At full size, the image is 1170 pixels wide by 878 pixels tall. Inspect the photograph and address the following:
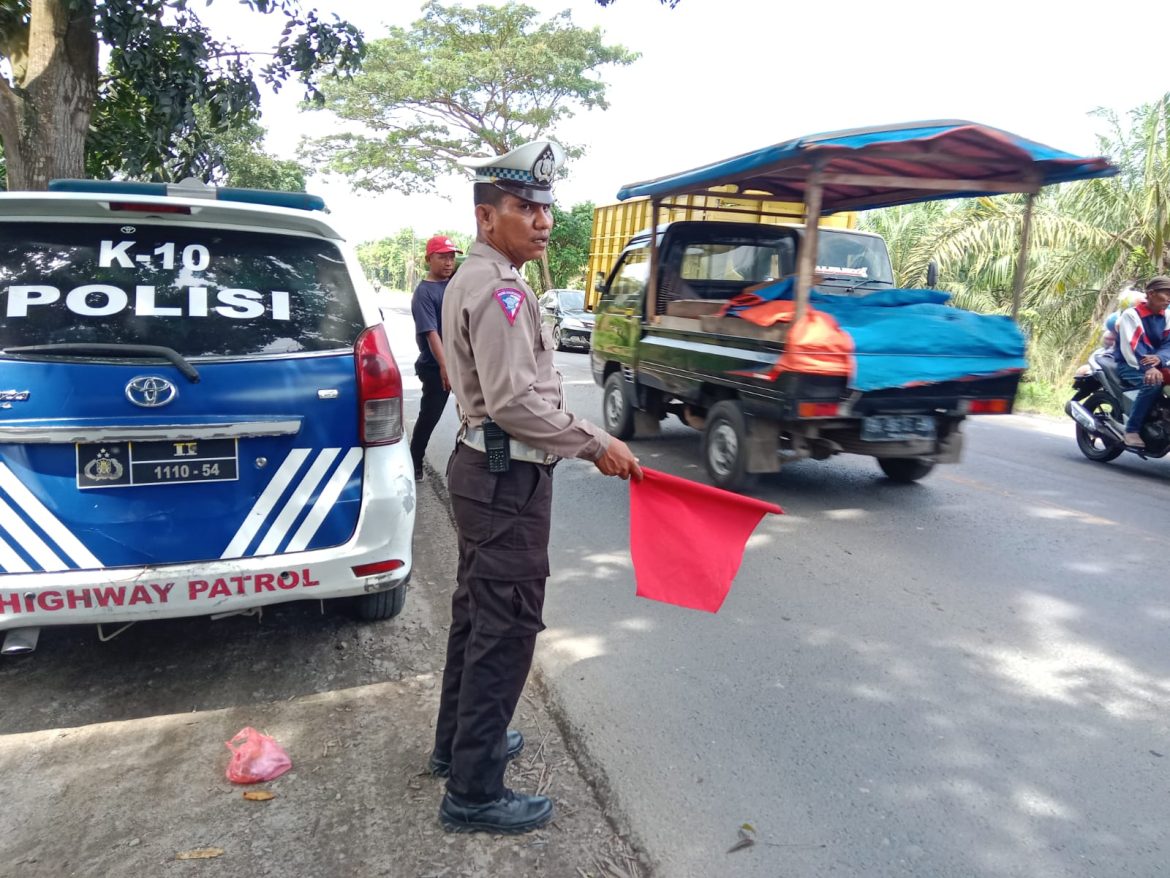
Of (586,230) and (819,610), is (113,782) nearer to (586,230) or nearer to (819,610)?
(819,610)

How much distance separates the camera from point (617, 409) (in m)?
8.39

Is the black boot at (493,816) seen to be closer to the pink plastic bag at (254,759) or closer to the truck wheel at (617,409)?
the pink plastic bag at (254,759)

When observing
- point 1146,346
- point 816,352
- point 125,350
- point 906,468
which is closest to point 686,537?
point 125,350

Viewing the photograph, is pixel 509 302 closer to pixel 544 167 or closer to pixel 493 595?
pixel 544 167

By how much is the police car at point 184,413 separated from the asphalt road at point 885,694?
3.79 ft

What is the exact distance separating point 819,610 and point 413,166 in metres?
28.1

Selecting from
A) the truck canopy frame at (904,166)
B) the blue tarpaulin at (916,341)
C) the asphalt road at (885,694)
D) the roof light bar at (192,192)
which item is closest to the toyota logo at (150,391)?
the roof light bar at (192,192)

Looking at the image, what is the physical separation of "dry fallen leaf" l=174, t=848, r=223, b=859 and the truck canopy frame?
169 inches

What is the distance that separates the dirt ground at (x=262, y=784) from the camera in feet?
7.43

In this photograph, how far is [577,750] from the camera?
2836mm

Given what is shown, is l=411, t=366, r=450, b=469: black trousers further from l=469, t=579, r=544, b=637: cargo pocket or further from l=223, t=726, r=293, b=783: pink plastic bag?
l=469, t=579, r=544, b=637: cargo pocket

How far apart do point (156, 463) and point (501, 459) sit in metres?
1.33

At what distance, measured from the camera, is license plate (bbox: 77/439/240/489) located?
2758 mm

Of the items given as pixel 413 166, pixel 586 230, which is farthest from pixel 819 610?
pixel 413 166
